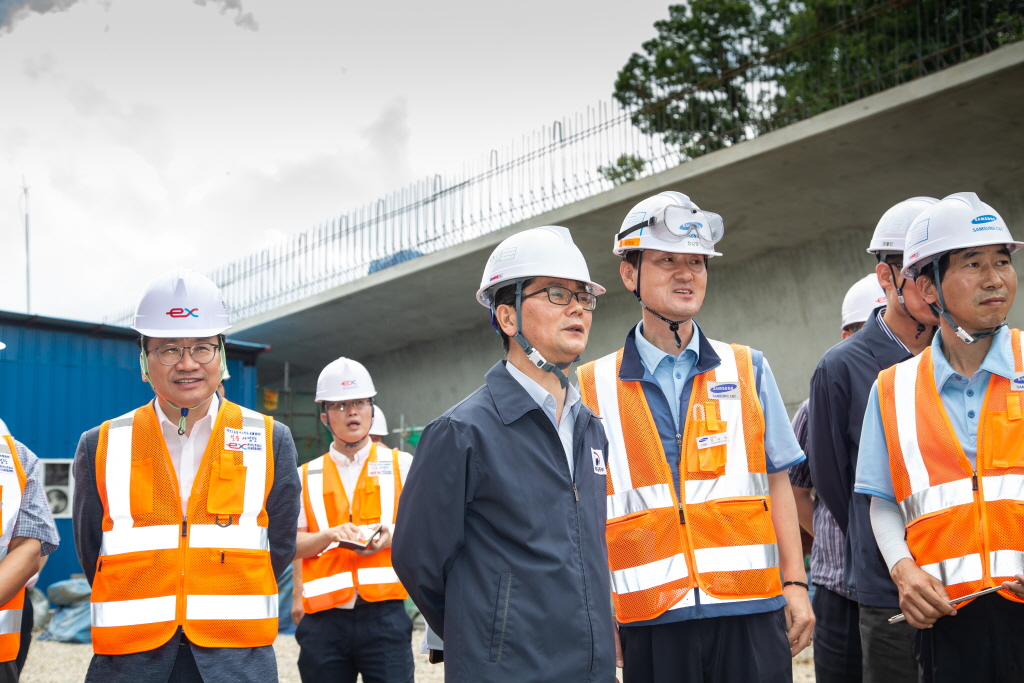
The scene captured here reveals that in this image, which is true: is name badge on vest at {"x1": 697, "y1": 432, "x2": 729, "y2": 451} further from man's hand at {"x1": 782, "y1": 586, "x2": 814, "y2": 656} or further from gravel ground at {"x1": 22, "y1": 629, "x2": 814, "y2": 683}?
gravel ground at {"x1": 22, "y1": 629, "x2": 814, "y2": 683}

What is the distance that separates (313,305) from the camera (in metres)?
19.0

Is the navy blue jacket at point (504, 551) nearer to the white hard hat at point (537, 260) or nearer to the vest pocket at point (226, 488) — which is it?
the white hard hat at point (537, 260)

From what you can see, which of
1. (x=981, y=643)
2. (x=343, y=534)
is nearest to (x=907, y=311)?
A: (x=981, y=643)

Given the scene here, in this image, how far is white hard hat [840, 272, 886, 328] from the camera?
5.53m

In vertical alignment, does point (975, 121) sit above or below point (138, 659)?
above

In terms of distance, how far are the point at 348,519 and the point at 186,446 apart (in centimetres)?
269

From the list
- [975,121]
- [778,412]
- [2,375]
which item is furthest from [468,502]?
[2,375]

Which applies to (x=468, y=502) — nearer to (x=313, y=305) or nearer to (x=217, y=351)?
(x=217, y=351)

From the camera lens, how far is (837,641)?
14.0 ft

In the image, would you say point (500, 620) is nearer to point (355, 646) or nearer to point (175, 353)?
point (175, 353)

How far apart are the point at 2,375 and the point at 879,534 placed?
14.8 metres

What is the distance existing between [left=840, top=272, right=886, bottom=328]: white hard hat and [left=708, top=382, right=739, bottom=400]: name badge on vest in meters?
2.35

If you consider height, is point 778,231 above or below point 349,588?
above

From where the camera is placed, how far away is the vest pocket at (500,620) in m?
2.51
